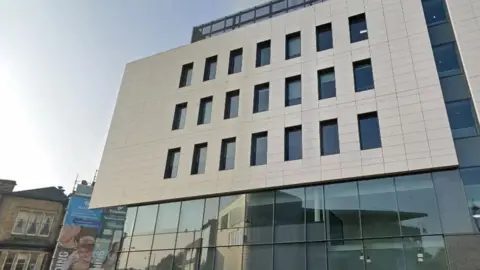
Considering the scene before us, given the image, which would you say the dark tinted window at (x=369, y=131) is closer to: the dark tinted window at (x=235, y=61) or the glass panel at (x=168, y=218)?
the dark tinted window at (x=235, y=61)

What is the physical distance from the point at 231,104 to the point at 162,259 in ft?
32.2

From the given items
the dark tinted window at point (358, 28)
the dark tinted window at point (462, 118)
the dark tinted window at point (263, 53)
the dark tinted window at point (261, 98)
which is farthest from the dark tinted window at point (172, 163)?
the dark tinted window at point (462, 118)

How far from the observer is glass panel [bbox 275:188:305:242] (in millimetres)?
16516

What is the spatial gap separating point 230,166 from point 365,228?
789cm

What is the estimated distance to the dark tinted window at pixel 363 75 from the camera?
17984 millimetres

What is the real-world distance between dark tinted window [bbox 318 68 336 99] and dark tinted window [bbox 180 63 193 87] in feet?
30.4

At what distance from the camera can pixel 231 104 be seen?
21844 millimetres

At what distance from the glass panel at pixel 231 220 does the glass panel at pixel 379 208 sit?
19.6ft

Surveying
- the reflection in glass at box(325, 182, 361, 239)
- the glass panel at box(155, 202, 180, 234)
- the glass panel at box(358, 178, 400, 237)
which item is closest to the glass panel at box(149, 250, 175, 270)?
the glass panel at box(155, 202, 180, 234)

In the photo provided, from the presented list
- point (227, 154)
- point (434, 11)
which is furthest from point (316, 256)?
point (434, 11)

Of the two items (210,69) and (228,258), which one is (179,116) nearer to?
(210,69)

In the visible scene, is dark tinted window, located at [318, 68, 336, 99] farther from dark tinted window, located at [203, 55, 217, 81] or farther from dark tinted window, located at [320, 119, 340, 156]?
dark tinted window, located at [203, 55, 217, 81]

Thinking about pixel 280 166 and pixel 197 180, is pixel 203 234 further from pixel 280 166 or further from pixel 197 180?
pixel 280 166

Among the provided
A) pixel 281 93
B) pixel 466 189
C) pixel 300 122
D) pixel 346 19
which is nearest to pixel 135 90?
pixel 281 93
